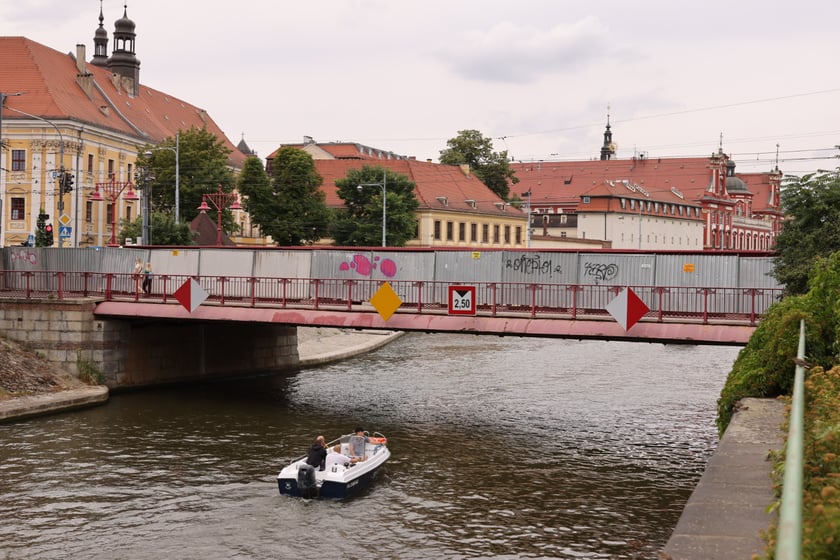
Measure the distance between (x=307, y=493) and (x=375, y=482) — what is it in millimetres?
2501

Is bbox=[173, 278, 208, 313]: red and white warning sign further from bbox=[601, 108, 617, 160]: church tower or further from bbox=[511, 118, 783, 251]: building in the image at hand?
bbox=[601, 108, 617, 160]: church tower

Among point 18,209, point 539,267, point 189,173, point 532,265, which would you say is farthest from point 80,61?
point 539,267

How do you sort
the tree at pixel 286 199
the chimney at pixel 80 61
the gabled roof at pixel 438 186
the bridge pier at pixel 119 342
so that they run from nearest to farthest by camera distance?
the bridge pier at pixel 119 342
the tree at pixel 286 199
the chimney at pixel 80 61
the gabled roof at pixel 438 186

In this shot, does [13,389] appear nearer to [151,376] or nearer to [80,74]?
[151,376]

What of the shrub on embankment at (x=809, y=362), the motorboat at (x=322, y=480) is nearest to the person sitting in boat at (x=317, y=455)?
the motorboat at (x=322, y=480)

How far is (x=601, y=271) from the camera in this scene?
33.8 meters

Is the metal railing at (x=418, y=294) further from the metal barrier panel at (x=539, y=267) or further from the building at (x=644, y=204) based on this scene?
the building at (x=644, y=204)

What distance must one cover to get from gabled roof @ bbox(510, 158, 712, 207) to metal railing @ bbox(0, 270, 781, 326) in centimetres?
10743

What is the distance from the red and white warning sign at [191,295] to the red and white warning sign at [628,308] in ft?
47.9

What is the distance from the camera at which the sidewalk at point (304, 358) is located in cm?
3231

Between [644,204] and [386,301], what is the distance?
10960cm

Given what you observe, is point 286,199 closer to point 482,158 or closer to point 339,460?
point 482,158

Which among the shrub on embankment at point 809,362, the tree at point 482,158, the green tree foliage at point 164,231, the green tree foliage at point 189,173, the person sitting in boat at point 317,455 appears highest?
the tree at point 482,158

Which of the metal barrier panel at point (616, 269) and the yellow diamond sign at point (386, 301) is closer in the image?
the yellow diamond sign at point (386, 301)
